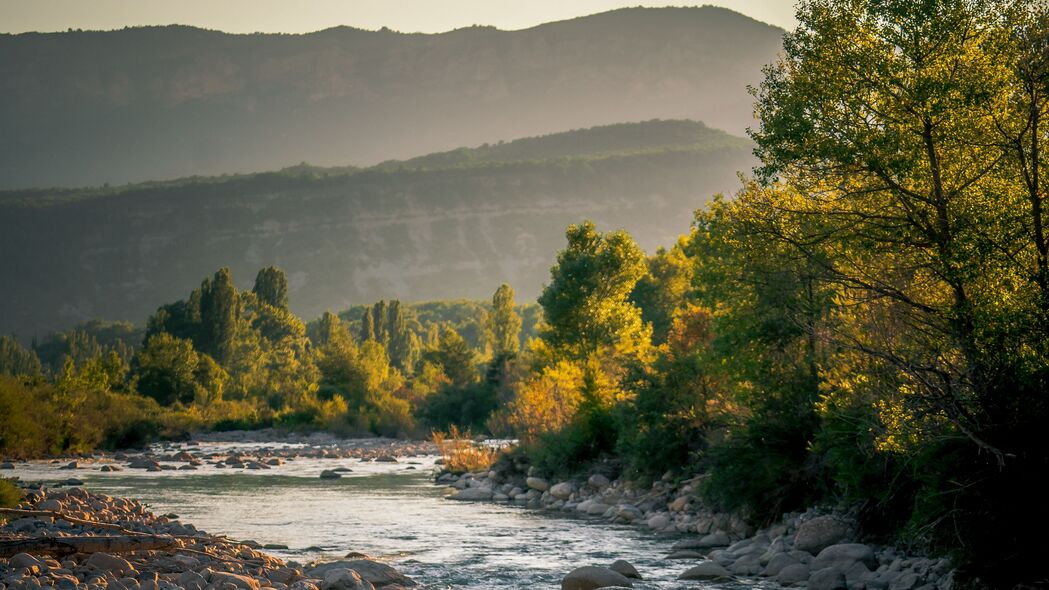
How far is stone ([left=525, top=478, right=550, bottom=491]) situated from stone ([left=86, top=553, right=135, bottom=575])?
2418 cm

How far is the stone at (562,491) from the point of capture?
120 ft

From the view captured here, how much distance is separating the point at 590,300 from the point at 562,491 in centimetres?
2478

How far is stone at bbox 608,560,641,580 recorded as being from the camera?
20484mm

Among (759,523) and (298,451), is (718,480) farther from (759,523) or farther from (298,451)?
(298,451)

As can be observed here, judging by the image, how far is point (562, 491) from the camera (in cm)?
3675

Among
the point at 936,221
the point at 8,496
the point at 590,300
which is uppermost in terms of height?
the point at 590,300

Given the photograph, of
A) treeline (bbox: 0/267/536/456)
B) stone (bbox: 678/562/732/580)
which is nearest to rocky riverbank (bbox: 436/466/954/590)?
stone (bbox: 678/562/732/580)

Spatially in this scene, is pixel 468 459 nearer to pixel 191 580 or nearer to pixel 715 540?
pixel 715 540

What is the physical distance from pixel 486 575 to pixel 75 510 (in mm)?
10521

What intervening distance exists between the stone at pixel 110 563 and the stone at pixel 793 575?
1162 cm

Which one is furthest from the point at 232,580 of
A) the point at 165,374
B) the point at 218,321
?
the point at 218,321

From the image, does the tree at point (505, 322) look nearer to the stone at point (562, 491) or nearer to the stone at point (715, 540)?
the stone at point (562, 491)

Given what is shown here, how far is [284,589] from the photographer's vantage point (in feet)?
55.1

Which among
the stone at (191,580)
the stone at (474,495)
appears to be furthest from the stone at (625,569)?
the stone at (474,495)
